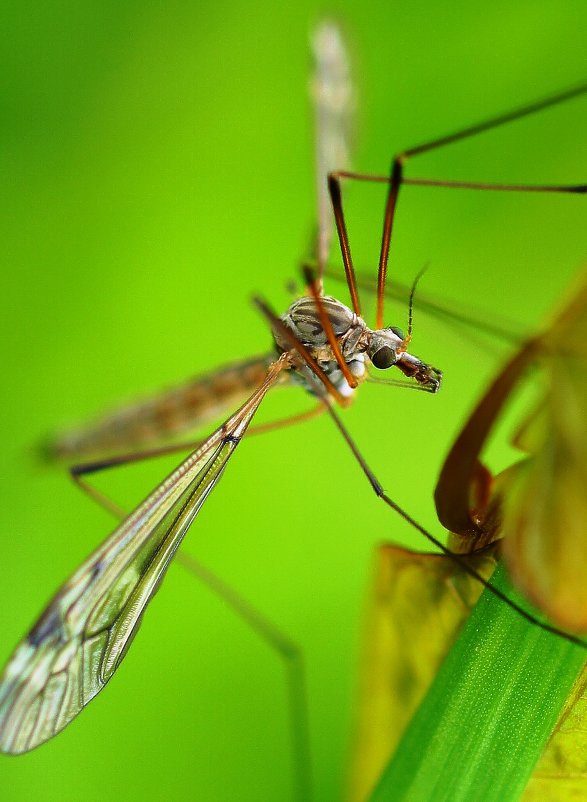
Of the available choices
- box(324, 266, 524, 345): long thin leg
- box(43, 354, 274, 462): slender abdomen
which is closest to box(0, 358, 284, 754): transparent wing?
box(324, 266, 524, 345): long thin leg

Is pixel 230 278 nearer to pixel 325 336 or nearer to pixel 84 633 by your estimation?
pixel 325 336

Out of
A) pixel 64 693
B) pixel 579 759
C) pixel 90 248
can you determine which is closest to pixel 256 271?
pixel 90 248

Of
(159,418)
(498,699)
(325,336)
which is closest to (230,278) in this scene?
(159,418)

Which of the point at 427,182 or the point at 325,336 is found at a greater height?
the point at 427,182

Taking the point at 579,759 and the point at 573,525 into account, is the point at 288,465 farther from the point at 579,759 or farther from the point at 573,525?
the point at 573,525

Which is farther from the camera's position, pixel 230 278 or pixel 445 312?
pixel 230 278

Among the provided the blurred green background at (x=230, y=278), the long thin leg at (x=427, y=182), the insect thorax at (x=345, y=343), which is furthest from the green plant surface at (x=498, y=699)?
the blurred green background at (x=230, y=278)

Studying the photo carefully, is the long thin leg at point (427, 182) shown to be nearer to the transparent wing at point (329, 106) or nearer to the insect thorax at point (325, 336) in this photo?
the insect thorax at point (325, 336)

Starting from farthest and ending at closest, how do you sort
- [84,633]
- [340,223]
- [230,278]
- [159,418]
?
1. [230,278]
2. [159,418]
3. [340,223]
4. [84,633]
